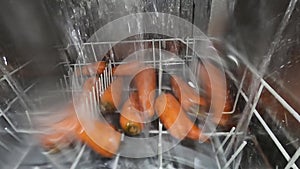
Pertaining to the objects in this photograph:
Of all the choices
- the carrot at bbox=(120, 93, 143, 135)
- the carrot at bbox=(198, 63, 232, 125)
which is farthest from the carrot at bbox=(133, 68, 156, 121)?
the carrot at bbox=(198, 63, 232, 125)

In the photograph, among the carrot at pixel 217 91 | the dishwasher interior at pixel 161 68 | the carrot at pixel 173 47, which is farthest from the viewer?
the carrot at pixel 173 47

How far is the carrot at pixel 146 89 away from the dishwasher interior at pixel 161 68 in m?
0.02

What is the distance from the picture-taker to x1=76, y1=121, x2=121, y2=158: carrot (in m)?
0.45

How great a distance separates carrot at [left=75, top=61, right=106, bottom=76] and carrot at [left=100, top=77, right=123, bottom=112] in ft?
0.17

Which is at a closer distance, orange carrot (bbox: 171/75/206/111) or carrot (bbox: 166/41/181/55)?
orange carrot (bbox: 171/75/206/111)

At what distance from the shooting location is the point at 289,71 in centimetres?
37

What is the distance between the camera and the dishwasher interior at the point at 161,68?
0.39 metres

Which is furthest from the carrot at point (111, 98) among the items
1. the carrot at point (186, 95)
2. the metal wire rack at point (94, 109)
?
the carrot at point (186, 95)

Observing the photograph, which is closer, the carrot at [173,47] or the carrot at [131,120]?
the carrot at [131,120]

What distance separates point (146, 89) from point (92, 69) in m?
0.14

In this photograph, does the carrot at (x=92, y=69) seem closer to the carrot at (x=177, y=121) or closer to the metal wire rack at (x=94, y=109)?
the metal wire rack at (x=94, y=109)

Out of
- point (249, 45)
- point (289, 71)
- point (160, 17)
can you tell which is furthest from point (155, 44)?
point (289, 71)

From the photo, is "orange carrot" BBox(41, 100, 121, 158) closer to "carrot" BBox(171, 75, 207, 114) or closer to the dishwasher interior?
the dishwasher interior

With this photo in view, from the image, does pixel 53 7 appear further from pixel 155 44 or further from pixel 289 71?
pixel 289 71
